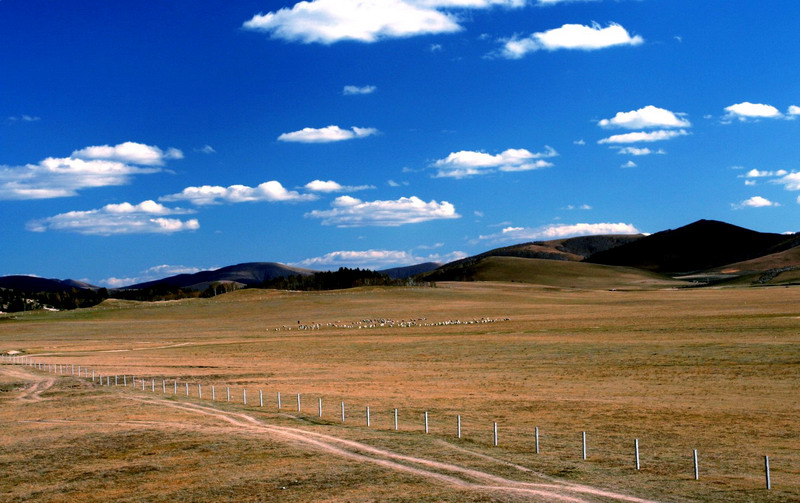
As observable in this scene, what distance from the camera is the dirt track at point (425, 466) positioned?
1939 cm

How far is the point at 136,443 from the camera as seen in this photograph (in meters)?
28.6

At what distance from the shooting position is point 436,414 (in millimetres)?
35062

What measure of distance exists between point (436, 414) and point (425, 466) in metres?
11.7

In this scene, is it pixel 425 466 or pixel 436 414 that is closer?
pixel 425 466

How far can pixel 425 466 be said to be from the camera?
76.7 feet

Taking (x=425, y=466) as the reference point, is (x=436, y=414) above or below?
below

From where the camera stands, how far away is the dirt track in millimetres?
19391

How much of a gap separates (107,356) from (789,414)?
61.6 metres

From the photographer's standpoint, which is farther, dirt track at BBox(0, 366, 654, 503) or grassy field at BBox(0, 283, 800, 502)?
grassy field at BBox(0, 283, 800, 502)

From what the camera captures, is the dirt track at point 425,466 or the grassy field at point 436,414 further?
the grassy field at point 436,414

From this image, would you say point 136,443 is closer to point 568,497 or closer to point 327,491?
point 327,491

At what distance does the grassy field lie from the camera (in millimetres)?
21688

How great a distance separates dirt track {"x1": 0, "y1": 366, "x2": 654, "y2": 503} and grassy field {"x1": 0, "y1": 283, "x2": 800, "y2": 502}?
0.25 meters

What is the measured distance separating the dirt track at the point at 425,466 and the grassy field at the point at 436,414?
25 cm
